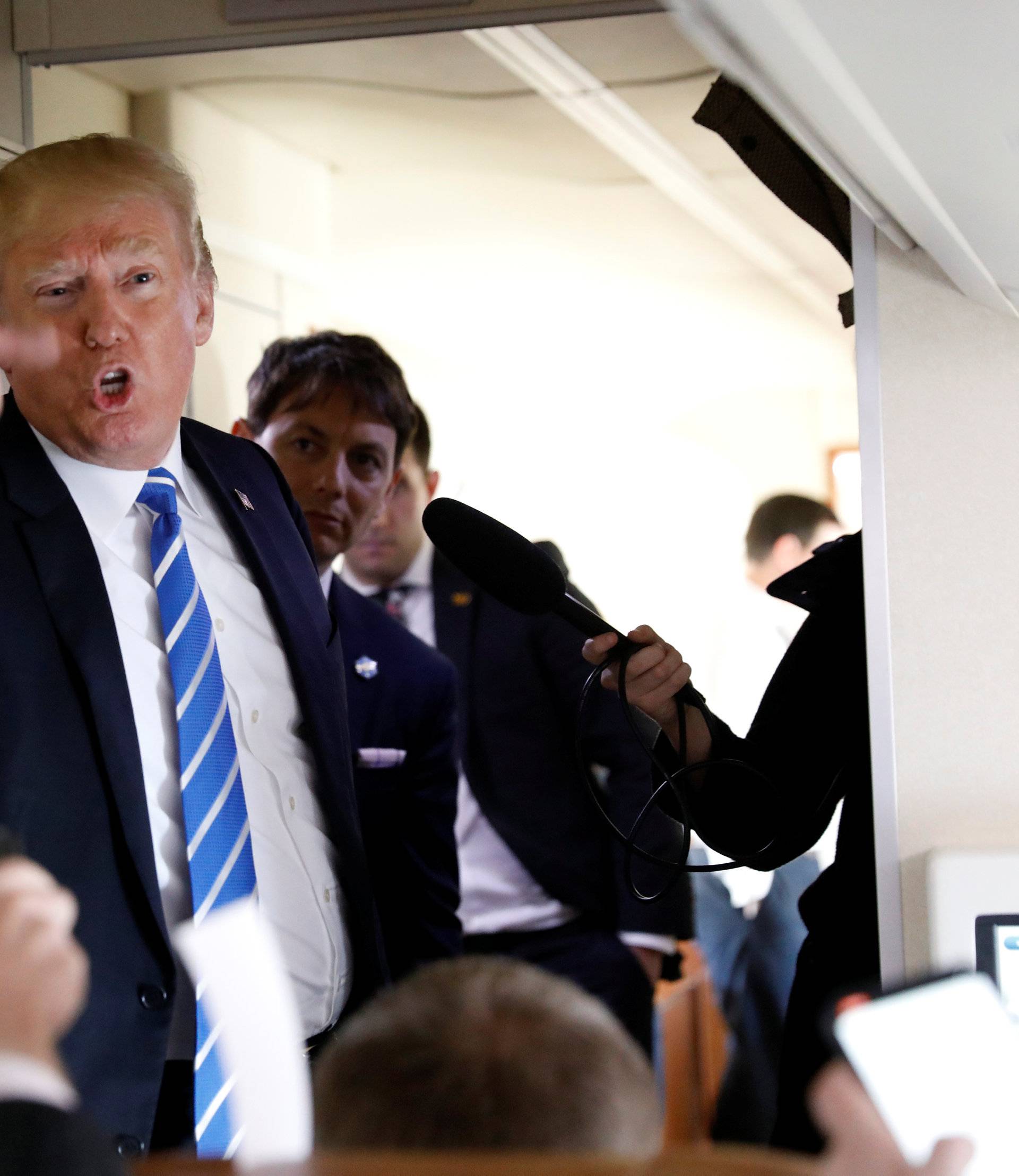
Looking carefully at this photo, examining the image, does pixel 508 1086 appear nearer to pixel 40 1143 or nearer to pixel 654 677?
pixel 40 1143

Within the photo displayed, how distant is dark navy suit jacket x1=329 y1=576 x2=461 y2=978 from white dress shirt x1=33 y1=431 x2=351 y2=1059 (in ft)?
1.30

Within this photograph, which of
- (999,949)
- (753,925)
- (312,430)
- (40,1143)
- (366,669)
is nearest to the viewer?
(40,1143)

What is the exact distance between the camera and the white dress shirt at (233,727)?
122 cm

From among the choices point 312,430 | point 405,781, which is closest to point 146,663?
Result: point 405,781

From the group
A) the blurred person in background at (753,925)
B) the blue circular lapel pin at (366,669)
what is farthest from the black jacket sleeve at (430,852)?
the blurred person in background at (753,925)

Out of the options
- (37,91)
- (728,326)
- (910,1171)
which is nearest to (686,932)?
(728,326)

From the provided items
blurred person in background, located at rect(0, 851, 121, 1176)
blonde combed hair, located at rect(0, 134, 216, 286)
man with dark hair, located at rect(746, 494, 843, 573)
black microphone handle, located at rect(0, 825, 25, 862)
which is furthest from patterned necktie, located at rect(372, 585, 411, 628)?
blurred person in background, located at rect(0, 851, 121, 1176)

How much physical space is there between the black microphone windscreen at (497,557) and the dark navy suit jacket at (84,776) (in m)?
0.30

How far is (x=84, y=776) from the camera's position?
1.11 meters

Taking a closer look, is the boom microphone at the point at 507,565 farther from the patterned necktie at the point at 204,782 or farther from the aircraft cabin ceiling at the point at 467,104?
the aircraft cabin ceiling at the point at 467,104

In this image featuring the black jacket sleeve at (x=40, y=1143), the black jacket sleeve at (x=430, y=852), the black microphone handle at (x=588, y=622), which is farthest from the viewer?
the black jacket sleeve at (x=430, y=852)

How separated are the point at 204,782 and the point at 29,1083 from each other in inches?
35.6

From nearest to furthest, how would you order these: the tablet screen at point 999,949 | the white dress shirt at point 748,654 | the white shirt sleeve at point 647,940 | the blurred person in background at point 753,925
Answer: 1. the tablet screen at point 999,949
2. the white shirt sleeve at point 647,940
3. the blurred person in background at point 753,925
4. the white dress shirt at point 748,654

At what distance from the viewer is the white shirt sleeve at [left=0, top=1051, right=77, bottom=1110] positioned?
32 centimetres
